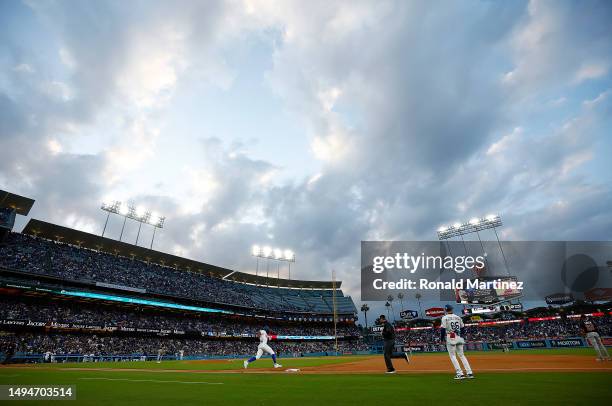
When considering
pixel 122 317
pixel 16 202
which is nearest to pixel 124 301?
pixel 122 317

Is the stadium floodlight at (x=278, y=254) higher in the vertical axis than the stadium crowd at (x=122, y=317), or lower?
higher

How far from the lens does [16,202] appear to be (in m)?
43.1

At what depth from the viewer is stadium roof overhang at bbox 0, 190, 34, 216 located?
138 ft

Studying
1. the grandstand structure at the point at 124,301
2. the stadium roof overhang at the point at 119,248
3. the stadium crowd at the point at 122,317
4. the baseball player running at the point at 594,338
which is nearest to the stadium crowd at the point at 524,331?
the grandstand structure at the point at 124,301

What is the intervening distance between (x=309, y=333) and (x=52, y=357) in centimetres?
5399

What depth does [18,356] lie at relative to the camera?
1161 inches

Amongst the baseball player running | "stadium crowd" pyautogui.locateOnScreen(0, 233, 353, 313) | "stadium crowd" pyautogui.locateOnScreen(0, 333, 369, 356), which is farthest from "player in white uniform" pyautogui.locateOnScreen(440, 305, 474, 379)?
"stadium crowd" pyautogui.locateOnScreen(0, 233, 353, 313)

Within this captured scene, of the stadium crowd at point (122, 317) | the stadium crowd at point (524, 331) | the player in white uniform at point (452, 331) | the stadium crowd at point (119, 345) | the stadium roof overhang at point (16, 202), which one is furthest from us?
the stadium crowd at point (524, 331)

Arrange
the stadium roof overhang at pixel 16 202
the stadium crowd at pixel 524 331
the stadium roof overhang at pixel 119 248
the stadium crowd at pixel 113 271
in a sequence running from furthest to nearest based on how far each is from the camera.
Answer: the stadium crowd at pixel 524 331 → the stadium roof overhang at pixel 119 248 → the stadium roof overhang at pixel 16 202 → the stadium crowd at pixel 113 271

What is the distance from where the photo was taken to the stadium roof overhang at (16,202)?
42.0m

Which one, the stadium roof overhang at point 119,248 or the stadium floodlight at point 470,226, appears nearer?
the stadium roof overhang at point 119,248

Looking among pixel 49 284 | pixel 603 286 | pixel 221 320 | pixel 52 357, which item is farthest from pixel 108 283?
pixel 603 286

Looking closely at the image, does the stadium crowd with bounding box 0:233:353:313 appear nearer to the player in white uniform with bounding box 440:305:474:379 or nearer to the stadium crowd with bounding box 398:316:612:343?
the stadium crowd with bounding box 398:316:612:343

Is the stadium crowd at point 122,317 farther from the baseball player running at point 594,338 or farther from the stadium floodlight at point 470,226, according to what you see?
the baseball player running at point 594,338
